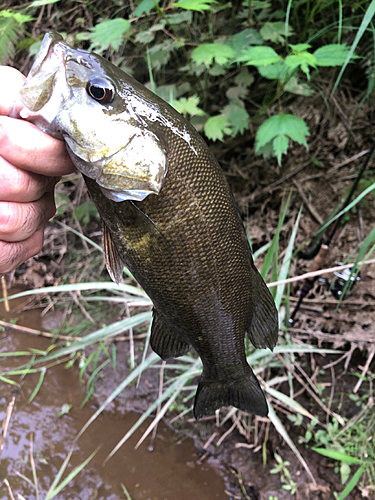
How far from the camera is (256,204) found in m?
2.34

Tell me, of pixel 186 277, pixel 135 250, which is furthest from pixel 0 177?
pixel 186 277

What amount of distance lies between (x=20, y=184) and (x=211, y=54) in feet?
4.15

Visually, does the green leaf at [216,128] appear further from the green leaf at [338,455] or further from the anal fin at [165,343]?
the green leaf at [338,455]

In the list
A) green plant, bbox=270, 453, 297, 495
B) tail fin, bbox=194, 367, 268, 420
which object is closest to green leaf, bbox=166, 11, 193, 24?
tail fin, bbox=194, 367, 268, 420

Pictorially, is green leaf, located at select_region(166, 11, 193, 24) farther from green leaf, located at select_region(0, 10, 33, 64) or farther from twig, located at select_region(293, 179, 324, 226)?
twig, located at select_region(293, 179, 324, 226)

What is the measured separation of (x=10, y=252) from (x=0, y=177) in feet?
0.85

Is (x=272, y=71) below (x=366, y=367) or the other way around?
the other way around

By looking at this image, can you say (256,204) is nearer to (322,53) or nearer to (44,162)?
(322,53)

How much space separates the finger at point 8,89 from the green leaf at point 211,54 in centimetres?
107

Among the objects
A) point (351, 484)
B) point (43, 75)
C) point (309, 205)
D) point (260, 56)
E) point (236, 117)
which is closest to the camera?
point (43, 75)

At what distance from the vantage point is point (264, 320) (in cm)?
111

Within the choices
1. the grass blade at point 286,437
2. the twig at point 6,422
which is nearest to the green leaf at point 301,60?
the grass blade at point 286,437

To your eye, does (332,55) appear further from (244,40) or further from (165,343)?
(165,343)

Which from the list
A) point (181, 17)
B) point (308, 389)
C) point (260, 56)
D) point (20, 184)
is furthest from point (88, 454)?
point (181, 17)
